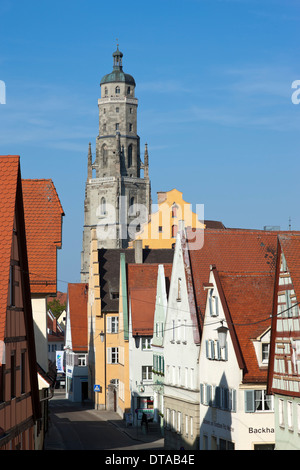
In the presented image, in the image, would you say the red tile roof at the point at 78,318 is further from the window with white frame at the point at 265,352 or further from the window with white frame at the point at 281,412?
the window with white frame at the point at 281,412

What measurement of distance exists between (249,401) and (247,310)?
13.3ft

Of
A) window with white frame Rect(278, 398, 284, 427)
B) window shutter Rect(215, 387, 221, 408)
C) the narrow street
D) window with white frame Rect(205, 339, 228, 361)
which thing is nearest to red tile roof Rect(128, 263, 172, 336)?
the narrow street

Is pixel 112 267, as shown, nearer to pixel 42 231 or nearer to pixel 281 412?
pixel 281 412

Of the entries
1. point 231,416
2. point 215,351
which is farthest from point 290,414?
point 215,351

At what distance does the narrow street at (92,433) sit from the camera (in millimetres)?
48344

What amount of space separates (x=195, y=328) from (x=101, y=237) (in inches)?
4845

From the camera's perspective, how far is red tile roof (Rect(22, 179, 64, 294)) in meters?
28.5

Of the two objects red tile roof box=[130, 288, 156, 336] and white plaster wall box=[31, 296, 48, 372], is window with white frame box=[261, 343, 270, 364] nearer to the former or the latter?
white plaster wall box=[31, 296, 48, 372]

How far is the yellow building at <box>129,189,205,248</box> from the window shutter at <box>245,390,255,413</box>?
55.2 metres

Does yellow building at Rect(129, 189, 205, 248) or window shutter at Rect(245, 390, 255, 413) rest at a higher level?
yellow building at Rect(129, 189, 205, 248)

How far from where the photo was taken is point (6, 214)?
729 inches

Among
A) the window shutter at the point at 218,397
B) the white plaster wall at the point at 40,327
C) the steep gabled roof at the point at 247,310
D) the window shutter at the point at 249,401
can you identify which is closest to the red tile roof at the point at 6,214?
the white plaster wall at the point at 40,327
